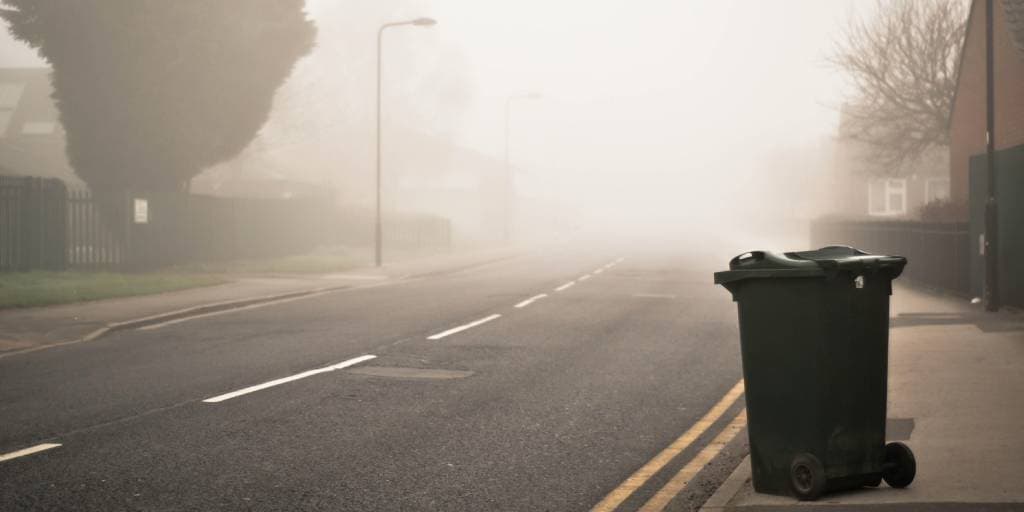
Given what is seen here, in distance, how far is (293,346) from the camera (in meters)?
12.5

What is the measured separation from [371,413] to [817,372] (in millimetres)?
3986

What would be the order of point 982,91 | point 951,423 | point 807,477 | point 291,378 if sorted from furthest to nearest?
point 982,91, point 291,378, point 951,423, point 807,477

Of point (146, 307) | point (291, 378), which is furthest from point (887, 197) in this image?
point (291, 378)

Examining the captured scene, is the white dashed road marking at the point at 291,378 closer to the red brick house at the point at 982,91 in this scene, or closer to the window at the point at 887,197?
the red brick house at the point at 982,91

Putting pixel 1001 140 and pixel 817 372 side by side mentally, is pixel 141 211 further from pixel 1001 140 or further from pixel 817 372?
pixel 817 372

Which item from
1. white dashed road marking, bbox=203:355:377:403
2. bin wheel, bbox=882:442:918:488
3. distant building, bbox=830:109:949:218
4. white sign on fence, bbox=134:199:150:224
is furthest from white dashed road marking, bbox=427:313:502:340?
distant building, bbox=830:109:949:218

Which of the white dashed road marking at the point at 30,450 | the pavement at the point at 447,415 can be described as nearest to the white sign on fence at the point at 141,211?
the pavement at the point at 447,415

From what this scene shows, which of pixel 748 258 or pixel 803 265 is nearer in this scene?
pixel 803 265

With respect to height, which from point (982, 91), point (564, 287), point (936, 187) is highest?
point (982, 91)

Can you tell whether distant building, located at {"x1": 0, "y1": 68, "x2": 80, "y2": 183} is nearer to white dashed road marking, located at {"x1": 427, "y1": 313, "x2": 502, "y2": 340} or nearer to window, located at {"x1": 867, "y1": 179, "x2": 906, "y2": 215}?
white dashed road marking, located at {"x1": 427, "y1": 313, "x2": 502, "y2": 340}

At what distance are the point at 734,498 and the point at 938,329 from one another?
31.3 feet

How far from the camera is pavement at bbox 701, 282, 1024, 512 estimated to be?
550 cm

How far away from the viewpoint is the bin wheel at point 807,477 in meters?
5.45

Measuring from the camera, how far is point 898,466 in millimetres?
5738
